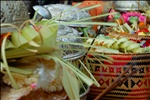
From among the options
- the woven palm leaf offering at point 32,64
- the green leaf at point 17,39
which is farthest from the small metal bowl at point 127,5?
the green leaf at point 17,39

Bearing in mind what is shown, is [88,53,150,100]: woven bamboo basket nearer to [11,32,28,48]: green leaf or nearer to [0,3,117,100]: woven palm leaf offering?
[0,3,117,100]: woven palm leaf offering

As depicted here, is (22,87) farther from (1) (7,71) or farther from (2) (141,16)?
(2) (141,16)

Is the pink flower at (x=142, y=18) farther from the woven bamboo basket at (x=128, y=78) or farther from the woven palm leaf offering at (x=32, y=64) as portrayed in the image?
the woven palm leaf offering at (x=32, y=64)

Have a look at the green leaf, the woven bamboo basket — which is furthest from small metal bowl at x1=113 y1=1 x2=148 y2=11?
the green leaf

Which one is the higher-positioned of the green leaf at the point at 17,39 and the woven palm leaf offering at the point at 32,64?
the green leaf at the point at 17,39

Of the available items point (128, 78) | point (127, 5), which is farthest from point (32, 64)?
point (127, 5)

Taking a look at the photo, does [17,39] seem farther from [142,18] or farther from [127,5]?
[127,5]

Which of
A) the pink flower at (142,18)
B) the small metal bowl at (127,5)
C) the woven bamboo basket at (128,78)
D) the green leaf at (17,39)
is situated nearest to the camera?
the green leaf at (17,39)

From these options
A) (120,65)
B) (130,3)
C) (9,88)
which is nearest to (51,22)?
(9,88)
